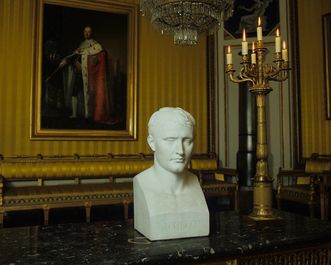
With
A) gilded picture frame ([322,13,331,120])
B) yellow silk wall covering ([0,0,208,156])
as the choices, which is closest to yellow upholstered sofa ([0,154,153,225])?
yellow silk wall covering ([0,0,208,156])

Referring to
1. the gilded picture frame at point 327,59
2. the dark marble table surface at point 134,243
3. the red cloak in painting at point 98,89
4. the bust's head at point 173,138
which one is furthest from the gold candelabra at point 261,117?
the gilded picture frame at point 327,59

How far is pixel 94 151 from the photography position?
5258 mm

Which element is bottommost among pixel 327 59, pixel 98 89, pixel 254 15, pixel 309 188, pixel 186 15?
pixel 309 188

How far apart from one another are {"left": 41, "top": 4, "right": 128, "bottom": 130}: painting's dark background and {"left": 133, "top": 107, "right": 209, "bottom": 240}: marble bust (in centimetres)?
359

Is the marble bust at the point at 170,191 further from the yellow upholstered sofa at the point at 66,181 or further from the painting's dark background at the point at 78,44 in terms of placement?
the painting's dark background at the point at 78,44

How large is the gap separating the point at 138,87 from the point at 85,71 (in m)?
0.85

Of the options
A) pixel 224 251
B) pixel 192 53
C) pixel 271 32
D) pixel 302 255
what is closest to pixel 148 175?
pixel 224 251

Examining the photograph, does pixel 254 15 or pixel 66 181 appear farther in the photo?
pixel 254 15

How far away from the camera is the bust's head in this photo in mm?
1652

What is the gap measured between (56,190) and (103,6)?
2.92m

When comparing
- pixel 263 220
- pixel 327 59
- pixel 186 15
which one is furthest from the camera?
pixel 327 59

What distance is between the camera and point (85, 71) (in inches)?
206

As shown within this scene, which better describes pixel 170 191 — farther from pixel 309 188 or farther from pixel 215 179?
pixel 215 179

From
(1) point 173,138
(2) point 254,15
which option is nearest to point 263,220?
(1) point 173,138
